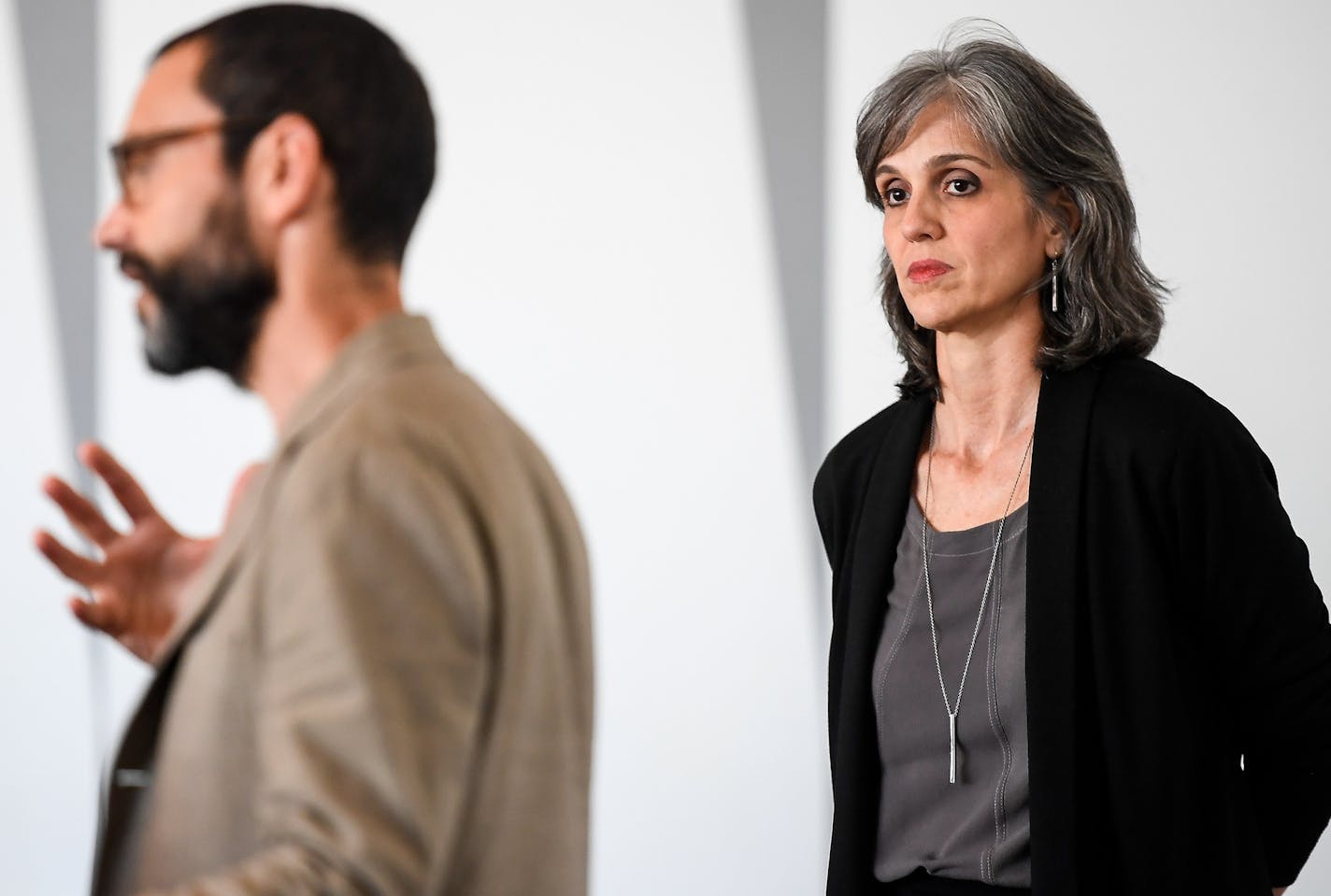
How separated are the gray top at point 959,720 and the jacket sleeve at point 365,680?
0.78 meters

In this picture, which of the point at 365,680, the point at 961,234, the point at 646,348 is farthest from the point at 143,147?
the point at 646,348

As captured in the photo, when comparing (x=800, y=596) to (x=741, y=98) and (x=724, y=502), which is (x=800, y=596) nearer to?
(x=724, y=502)

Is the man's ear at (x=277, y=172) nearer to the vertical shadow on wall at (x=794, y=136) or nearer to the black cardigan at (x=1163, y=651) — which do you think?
the black cardigan at (x=1163, y=651)

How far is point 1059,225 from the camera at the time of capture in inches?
60.9

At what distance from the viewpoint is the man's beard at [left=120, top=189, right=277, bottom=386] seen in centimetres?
86

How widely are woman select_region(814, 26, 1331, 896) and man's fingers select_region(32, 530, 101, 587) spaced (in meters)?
0.84

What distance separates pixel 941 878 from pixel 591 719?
2.26 ft

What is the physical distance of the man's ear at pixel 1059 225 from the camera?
5.06 feet

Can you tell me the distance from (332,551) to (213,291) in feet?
0.65

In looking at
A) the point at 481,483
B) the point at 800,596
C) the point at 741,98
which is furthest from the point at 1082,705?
the point at 741,98

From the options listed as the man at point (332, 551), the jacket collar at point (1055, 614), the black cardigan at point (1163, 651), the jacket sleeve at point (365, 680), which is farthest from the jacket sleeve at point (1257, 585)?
the jacket sleeve at point (365, 680)

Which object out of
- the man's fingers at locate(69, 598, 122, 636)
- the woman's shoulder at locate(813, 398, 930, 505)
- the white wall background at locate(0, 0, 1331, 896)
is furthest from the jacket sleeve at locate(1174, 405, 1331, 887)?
the white wall background at locate(0, 0, 1331, 896)

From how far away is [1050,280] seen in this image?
1547mm

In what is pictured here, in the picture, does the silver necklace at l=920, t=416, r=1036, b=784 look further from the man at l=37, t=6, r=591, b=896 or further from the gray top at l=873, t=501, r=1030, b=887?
the man at l=37, t=6, r=591, b=896
